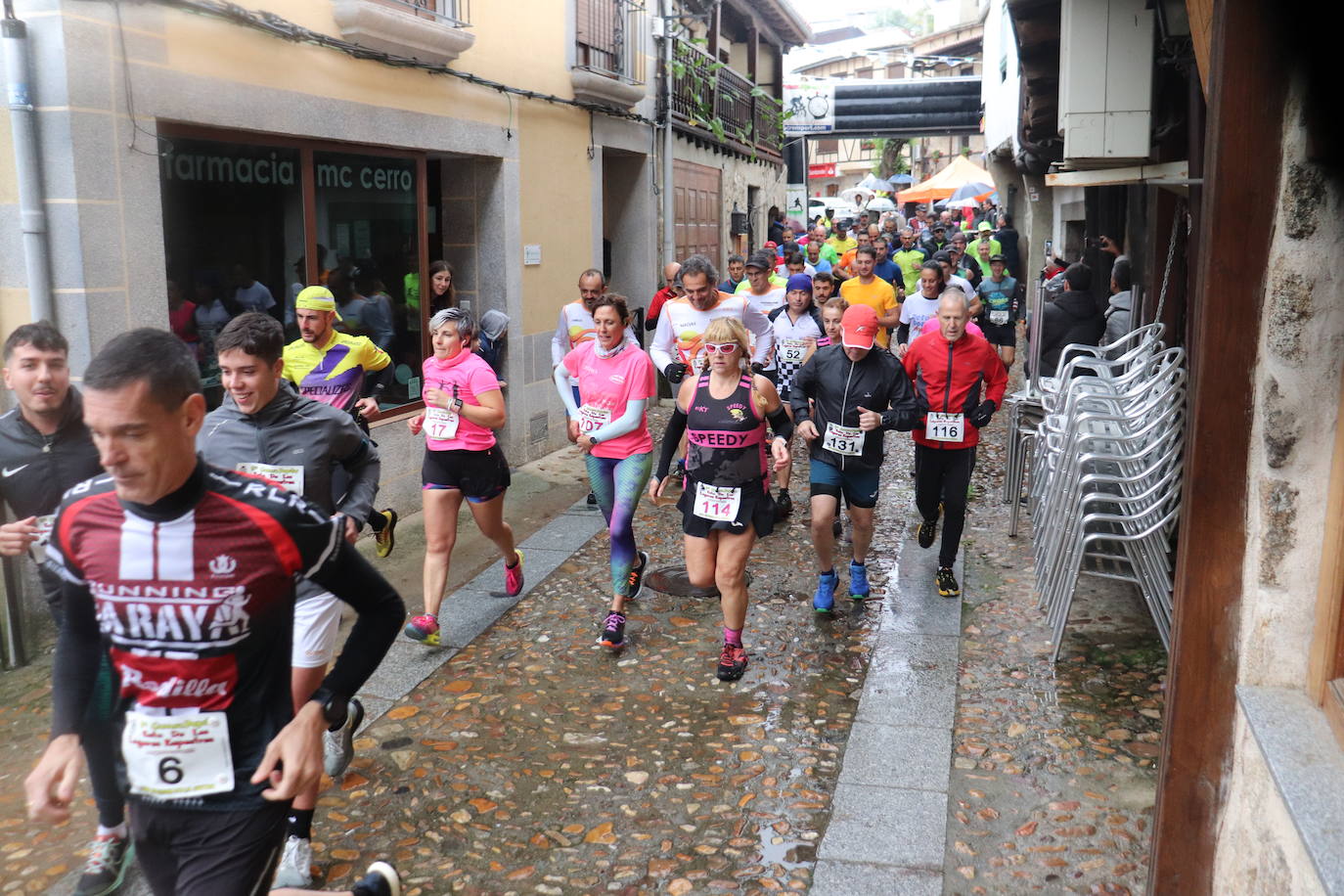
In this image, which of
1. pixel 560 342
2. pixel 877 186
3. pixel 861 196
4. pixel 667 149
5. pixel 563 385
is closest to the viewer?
pixel 563 385

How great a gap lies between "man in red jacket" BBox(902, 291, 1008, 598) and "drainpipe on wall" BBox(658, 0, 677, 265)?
7855mm

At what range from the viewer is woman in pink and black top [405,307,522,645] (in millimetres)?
6305

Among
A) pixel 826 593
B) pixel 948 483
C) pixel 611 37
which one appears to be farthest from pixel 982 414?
pixel 611 37

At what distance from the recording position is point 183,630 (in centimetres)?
252

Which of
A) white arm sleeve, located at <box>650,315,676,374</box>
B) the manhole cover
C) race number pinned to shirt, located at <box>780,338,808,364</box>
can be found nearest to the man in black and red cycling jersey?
the manhole cover

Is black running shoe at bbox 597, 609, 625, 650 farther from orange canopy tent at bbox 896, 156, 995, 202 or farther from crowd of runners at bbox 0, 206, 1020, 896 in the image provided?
orange canopy tent at bbox 896, 156, 995, 202

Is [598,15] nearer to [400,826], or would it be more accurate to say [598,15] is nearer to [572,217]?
[572,217]

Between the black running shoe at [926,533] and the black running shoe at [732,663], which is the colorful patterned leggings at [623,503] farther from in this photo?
the black running shoe at [926,533]

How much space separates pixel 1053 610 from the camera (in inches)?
245

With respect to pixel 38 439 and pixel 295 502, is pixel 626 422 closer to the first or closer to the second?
pixel 38 439

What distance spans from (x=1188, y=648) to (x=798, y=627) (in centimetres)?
336

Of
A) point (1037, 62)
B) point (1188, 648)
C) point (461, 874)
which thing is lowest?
point (461, 874)

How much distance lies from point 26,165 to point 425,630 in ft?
9.64

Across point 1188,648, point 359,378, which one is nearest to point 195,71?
point 359,378
